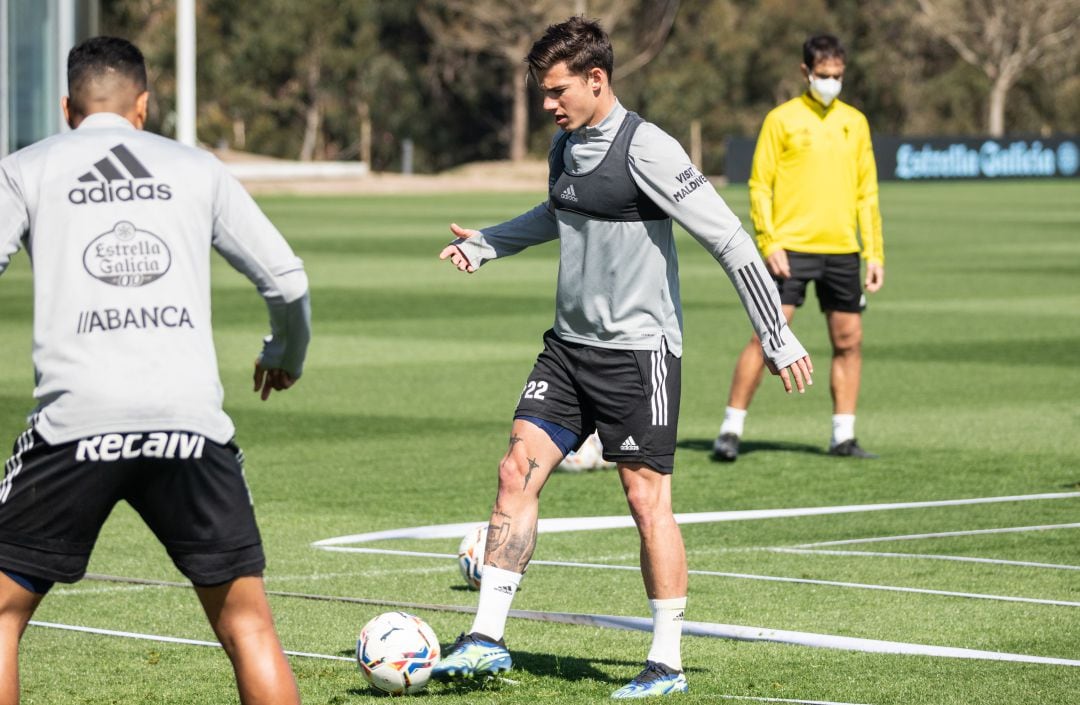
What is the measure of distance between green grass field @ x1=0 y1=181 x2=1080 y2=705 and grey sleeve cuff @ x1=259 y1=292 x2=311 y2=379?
5.07 ft

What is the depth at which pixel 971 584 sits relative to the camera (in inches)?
317

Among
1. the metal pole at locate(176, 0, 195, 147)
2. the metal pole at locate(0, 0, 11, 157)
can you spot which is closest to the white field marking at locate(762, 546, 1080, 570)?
the metal pole at locate(176, 0, 195, 147)

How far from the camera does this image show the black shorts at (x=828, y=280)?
453 inches

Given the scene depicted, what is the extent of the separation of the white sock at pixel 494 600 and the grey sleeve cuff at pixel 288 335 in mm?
1491

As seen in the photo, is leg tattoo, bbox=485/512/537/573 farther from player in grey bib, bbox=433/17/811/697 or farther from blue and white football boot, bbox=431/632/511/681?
blue and white football boot, bbox=431/632/511/681

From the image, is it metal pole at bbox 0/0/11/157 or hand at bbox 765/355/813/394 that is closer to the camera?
hand at bbox 765/355/813/394

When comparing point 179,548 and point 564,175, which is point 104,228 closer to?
point 179,548

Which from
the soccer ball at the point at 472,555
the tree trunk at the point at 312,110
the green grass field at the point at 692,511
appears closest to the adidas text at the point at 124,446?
the green grass field at the point at 692,511

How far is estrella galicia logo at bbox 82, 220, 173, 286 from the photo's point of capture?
4758mm

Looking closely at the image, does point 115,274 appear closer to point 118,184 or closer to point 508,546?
point 118,184

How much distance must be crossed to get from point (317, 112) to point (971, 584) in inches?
2597

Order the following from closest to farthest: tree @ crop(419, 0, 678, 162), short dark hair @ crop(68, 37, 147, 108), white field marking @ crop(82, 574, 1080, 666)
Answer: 1. short dark hair @ crop(68, 37, 147, 108)
2. white field marking @ crop(82, 574, 1080, 666)
3. tree @ crop(419, 0, 678, 162)

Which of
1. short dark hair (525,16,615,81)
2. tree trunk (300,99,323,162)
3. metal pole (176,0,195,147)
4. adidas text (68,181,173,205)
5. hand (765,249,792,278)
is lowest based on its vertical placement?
hand (765,249,792,278)

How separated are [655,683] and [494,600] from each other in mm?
604
